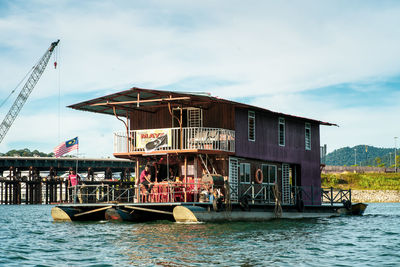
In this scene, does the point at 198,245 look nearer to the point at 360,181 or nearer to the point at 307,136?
the point at 307,136

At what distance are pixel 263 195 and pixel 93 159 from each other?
216 ft

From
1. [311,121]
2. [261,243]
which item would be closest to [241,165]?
[311,121]

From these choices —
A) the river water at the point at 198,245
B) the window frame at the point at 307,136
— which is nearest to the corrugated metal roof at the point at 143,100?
the window frame at the point at 307,136

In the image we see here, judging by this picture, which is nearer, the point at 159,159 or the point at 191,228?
the point at 191,228

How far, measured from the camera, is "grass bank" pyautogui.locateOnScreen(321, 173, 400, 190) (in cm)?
10338

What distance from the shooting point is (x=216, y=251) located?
17.7 m

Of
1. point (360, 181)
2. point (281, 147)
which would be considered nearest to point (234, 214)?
point (281, 147)

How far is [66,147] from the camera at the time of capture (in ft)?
104

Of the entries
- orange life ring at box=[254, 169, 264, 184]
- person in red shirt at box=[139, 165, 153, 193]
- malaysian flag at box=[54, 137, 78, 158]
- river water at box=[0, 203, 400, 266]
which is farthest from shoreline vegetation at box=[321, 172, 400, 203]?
river water at box=[0, 203, 400, 266]

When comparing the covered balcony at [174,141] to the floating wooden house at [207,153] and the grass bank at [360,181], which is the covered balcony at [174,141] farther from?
the grass bank at [360,181]

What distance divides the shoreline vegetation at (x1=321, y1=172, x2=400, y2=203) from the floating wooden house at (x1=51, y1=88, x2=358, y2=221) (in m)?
62.3

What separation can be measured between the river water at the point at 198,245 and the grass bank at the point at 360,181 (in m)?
→ 79.9

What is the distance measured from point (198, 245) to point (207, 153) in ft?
33.5

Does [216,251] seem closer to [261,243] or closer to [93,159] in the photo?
[261,243]
